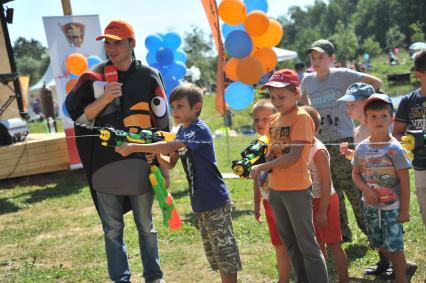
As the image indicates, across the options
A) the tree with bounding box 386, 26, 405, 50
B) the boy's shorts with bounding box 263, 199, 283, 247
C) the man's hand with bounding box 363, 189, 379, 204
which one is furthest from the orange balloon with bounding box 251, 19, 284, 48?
the tree with bounding box 386, 26, 405, 50

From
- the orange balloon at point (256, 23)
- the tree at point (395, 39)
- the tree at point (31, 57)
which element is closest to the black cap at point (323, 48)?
the orange balloon at point (256, 23)

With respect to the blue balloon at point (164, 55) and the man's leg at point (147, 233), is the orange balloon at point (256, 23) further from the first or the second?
the man's leg at point (147, 233)

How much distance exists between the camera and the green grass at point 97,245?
4.01 meters

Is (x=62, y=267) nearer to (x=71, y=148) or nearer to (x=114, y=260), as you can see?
(x=114, y=260)

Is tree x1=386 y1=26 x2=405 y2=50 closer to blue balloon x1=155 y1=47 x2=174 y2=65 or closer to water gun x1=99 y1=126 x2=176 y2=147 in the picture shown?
blue balloon x1=155 y1=47 x2=174 y2=65

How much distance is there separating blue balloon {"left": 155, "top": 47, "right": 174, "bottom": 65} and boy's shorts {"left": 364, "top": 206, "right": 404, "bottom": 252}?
5544 millimetres

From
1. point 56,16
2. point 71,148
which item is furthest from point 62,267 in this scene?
point 56,16

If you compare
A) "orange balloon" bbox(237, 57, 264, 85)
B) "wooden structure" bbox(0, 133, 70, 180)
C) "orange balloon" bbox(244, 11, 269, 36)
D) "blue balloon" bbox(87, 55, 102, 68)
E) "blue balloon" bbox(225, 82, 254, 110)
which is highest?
"orange balloon" bbox(244, 11, 269, 36)

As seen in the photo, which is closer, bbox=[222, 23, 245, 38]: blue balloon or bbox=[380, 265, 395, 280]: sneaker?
bbox=[380, 265, 395, 280]: sneaker

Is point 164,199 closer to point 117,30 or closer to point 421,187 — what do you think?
point 117,30

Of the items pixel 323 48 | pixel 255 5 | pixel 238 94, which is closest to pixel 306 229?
pixel 323 48

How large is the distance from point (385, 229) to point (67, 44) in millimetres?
7056

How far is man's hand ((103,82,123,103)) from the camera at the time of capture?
312 cm

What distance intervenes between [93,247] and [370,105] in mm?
3214
